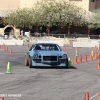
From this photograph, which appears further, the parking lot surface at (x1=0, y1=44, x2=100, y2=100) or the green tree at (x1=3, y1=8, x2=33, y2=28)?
the green tree at (x1=3, y1=8, x2=33, y2=28)

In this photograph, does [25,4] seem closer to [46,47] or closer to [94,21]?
[94,21]

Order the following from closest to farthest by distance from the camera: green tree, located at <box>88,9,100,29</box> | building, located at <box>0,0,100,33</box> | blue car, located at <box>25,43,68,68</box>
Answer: blue car, located at <box>25,43,68,68</box> < green tree, located at <box>88,9,100,29</box> < building, located at <box>0,0,100,33</box>

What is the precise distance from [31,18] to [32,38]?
995 centimetres

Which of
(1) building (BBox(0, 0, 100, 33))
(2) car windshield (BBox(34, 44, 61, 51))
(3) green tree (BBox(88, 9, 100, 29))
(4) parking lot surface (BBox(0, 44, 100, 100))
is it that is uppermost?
(1) building (BBox(0, 0, 100, 33))

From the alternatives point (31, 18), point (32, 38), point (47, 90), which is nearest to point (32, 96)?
point (47, 90)

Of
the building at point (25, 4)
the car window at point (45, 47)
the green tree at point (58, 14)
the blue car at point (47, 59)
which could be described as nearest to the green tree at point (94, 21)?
the green tree at point (58, 14)

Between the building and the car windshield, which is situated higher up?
the building

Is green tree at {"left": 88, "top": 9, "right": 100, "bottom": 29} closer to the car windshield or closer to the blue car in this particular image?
the car windshield

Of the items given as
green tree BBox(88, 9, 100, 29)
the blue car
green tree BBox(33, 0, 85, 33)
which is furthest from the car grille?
green tree BBox(88, 9, 100, 29)

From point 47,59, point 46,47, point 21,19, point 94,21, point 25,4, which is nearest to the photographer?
point 47,59

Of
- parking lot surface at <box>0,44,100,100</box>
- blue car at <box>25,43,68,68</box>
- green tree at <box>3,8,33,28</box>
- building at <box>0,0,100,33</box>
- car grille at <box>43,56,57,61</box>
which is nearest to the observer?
parking lot surface at <box>0,44,100,100</box>

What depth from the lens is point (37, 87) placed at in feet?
49.9

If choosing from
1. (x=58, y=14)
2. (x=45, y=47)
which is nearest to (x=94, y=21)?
(x=58, y=14)

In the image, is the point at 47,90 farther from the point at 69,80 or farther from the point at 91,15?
the point at 91,15
